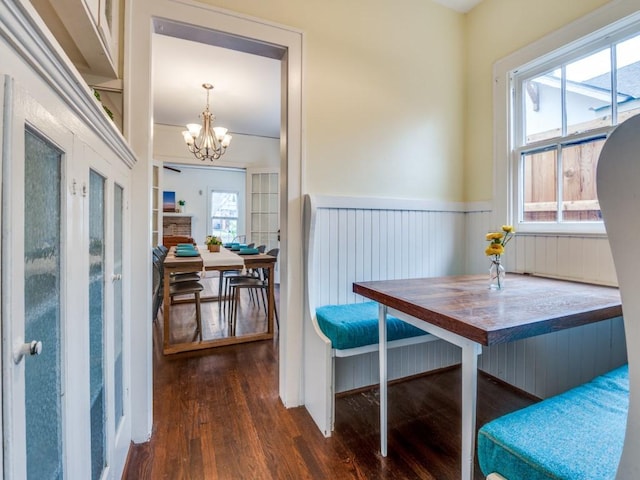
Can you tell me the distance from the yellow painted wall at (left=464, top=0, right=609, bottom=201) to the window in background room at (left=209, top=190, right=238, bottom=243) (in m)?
7.22

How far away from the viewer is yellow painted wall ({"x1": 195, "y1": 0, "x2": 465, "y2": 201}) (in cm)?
188

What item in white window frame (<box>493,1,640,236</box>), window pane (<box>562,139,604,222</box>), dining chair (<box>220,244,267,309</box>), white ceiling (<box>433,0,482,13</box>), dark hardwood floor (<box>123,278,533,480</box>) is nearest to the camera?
dark hardwood floor (<box>123,278,533,480</box>)

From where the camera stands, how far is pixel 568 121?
184 cm

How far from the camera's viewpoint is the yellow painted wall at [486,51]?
1.94m

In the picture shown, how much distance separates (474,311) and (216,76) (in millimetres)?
3511

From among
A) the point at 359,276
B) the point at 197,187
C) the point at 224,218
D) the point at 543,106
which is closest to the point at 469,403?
the point at 359,276

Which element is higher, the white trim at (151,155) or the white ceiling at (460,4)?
the white ceiling at (460,4)

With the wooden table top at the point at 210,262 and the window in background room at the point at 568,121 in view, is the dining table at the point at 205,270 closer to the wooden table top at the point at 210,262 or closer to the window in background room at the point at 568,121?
the wooden table top at the point at 210,262

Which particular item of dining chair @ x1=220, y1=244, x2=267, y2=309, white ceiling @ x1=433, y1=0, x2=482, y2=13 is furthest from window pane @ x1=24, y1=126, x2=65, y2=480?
dining chair @ x1=220, y1=244, x2=267, y2=309

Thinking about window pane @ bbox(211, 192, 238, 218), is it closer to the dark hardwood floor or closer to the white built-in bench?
the dark hardwood floor

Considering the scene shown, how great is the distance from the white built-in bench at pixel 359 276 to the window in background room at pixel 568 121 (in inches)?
22.3

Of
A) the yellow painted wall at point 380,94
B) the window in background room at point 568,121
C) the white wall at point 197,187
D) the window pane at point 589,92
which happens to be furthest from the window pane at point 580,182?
the white wall at point 197,187

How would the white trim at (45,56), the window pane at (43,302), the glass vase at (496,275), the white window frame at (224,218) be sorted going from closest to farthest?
the white trim at (45,56), the window pane at (43,302), the glass vase at (496,275), the white window frame at (224,218)

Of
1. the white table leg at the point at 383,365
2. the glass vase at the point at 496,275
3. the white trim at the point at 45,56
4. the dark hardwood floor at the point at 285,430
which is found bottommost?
the dark hardwood floor at the point at 285,430
